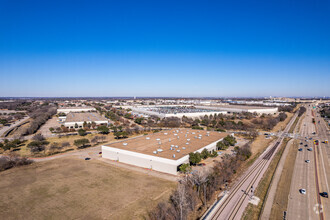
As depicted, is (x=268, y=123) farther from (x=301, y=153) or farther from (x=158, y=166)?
(x=158, y=166)

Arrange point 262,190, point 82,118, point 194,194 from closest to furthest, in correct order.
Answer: point 194,194
point 262,190
point 82,118

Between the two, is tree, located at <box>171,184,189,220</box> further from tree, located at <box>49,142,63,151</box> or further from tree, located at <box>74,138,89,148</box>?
tree, located at <box>49,142,63,151</box>

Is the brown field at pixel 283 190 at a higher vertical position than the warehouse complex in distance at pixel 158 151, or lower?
lower

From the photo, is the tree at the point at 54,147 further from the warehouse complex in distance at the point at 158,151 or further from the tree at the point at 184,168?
the tree at the point at 184,168

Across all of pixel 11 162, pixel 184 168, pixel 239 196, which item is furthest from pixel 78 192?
pixel 239 196

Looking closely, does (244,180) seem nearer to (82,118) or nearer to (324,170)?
(324,170)

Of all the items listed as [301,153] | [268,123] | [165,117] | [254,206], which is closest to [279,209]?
[254,206]

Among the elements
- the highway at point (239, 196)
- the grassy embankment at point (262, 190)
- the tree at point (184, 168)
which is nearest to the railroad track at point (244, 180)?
the highway at point (239, 196)
